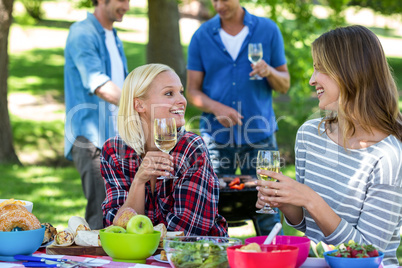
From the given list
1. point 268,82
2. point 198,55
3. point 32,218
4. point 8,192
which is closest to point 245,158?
point 268,82

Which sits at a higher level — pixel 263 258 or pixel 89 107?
pixel 89 107

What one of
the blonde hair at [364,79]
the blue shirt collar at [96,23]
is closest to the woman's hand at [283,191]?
the blonde hair at [364,79]

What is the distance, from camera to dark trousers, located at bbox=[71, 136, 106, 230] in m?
5.00

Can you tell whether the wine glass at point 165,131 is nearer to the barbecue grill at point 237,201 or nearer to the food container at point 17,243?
the food container at point 17,243

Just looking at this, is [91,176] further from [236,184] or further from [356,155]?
[356,155]

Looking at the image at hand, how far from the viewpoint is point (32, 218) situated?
7.84 ft

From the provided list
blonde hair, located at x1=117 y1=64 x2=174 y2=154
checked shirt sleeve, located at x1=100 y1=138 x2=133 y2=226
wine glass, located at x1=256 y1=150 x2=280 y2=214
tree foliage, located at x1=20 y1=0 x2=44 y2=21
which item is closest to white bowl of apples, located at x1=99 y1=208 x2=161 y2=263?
wine glass, located at x1=256 y1=150 x2=280 y2=214

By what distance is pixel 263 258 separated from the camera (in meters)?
1.90

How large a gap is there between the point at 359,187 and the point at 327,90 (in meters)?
0.51

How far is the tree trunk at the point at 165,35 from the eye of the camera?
40.9 ft

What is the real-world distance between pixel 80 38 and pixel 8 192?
13.3 feet

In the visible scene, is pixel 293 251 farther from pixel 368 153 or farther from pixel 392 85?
pixel 392 85

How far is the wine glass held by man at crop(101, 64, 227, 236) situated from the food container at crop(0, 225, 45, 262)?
711 mm

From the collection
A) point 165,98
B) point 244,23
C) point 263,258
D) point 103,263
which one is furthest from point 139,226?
point 244,23
